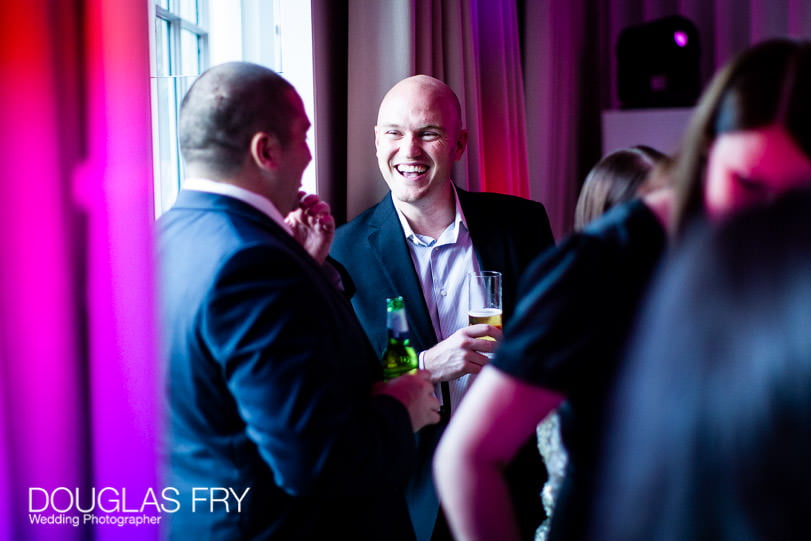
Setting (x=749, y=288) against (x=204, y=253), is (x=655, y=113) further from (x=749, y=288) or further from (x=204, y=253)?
(x=749, y=288)

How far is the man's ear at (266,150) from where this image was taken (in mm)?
1162

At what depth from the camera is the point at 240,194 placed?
45.4 inches

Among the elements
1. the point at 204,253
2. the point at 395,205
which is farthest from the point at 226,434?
the point at 395,205

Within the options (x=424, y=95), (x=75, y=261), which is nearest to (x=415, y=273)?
(x=424, y=95)

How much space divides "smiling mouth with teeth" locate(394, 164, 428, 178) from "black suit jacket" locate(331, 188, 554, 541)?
3.8 inches

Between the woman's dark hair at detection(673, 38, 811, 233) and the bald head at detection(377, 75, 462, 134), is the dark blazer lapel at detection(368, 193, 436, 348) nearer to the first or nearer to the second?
the bald head at detection(377, 75, 462, 134)

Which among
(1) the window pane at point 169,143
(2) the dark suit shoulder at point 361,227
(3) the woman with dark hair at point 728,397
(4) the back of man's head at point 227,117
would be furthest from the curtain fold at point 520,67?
(3) the woman with dark hair at point 728,397

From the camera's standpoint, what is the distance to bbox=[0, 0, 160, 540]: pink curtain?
886mm

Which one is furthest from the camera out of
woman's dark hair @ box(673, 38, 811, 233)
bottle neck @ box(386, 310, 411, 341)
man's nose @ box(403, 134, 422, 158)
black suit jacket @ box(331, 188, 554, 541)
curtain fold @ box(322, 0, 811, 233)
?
curtain fold @ box(322, 0, 811, 233)

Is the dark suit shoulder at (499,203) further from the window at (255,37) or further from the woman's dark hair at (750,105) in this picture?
the woman's dark hair at (750,105)

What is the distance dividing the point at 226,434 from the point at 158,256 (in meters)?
0.28

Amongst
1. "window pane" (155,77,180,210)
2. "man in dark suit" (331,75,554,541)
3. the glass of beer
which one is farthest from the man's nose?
"window pane" (155,77,180,210)

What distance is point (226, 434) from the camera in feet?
3.57

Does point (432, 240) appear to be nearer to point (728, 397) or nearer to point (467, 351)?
point (467, 351)
